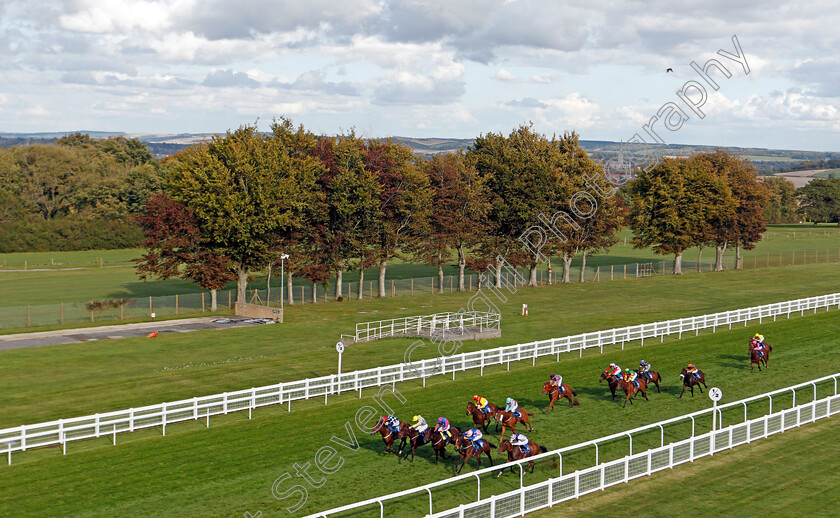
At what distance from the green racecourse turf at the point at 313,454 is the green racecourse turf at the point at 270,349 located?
2.88 metres

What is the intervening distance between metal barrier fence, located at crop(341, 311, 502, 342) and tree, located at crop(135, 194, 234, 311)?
1249 cm

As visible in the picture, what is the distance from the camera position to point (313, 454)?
2375 centimetres

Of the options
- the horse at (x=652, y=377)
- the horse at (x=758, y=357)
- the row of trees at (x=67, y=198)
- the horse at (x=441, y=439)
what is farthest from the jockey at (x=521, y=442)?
the row of trees at (x=67, y=198)

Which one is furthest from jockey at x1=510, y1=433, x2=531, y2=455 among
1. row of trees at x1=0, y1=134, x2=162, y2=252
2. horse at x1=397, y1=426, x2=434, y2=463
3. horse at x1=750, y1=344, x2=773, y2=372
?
row of trees at x1=0, y1=134, x2=162, y2=252

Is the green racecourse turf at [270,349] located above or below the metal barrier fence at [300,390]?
below

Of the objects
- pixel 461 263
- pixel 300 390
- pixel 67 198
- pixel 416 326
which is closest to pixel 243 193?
pixel 416 326

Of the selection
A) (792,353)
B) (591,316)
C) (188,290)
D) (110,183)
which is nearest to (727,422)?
(792,353)

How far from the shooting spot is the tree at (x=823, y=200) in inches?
6975

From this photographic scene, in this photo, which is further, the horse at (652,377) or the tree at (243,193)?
the tree at (243,193)

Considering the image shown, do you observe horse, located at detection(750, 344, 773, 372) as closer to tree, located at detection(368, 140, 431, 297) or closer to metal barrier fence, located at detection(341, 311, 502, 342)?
metal barrier fence, located at detection(341, 311, 502, 342)

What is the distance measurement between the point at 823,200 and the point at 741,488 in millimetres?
181321

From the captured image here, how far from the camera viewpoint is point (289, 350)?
137 ft

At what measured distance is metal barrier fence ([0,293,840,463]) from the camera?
2506 centimetres

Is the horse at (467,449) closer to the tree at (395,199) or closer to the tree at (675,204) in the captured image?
the tree at (395,199)
